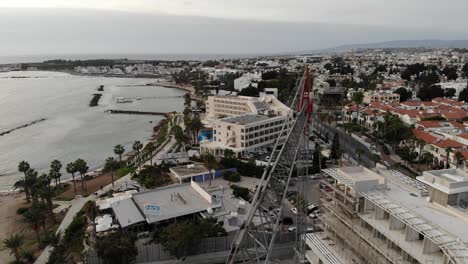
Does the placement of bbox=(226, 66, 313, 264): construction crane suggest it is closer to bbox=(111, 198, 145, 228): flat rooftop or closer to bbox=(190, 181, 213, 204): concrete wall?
bbox=(190, 181, 213, 204): concrete wall

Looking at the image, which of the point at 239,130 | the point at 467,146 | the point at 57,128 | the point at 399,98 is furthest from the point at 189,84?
the point at 467,146

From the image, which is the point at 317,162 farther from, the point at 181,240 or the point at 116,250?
the point at 116,250

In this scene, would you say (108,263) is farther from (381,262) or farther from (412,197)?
(412,197)

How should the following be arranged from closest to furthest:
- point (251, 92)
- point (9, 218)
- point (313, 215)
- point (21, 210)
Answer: point (313, 215), point (9, 218), point (21, 210), point (251, 92)

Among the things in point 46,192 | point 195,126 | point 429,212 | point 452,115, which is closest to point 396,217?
point 429,212

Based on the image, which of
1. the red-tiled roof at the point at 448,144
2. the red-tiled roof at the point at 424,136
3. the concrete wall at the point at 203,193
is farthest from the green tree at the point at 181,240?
the red-tiled roof at the point at 424,136
